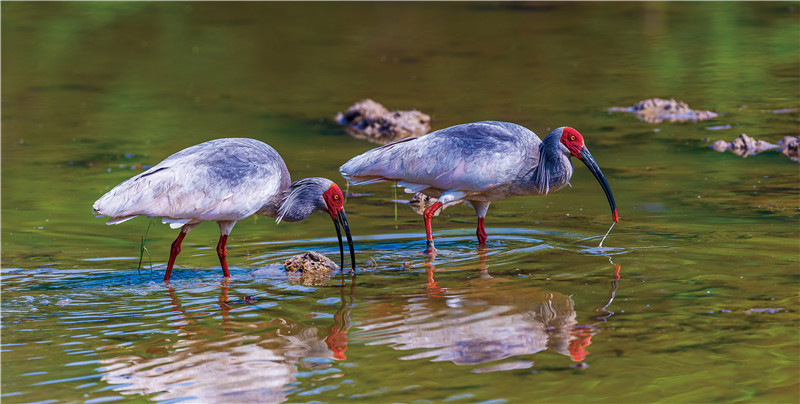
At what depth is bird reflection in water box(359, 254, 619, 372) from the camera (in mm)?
5809

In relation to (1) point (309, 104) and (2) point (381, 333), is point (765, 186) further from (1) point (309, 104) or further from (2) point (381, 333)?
(1) point (309, 104)

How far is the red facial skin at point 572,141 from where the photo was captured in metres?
8.55

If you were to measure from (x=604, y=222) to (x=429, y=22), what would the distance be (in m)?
12.6

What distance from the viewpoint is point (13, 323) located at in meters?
6.59

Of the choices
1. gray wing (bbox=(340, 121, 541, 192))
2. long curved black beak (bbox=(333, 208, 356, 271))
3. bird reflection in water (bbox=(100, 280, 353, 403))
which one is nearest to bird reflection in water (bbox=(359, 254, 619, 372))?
bird reflection in water (bbox=(100, 280, 353, 403))

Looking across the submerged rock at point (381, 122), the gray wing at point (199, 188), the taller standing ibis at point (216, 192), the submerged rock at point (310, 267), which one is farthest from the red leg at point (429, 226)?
the submerged rock at point (381, 122)

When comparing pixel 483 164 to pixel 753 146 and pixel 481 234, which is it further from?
pixel 753 146

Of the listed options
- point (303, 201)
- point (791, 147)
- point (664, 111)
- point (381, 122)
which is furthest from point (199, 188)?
point (664, 111)

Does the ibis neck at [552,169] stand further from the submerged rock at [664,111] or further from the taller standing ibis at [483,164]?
the submerged rock at [664,111]

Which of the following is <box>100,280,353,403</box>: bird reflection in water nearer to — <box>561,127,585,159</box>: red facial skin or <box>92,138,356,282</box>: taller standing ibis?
<box>92,138,356,282</box>: taller standing ibis

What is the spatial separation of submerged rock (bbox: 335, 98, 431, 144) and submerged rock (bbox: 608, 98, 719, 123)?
2.71 m

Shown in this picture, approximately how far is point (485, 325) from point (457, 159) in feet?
7.98

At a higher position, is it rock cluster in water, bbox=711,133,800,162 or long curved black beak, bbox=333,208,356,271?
long curved black beak, bbox=333,208,356,271

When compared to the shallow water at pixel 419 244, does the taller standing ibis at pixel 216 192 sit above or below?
above
